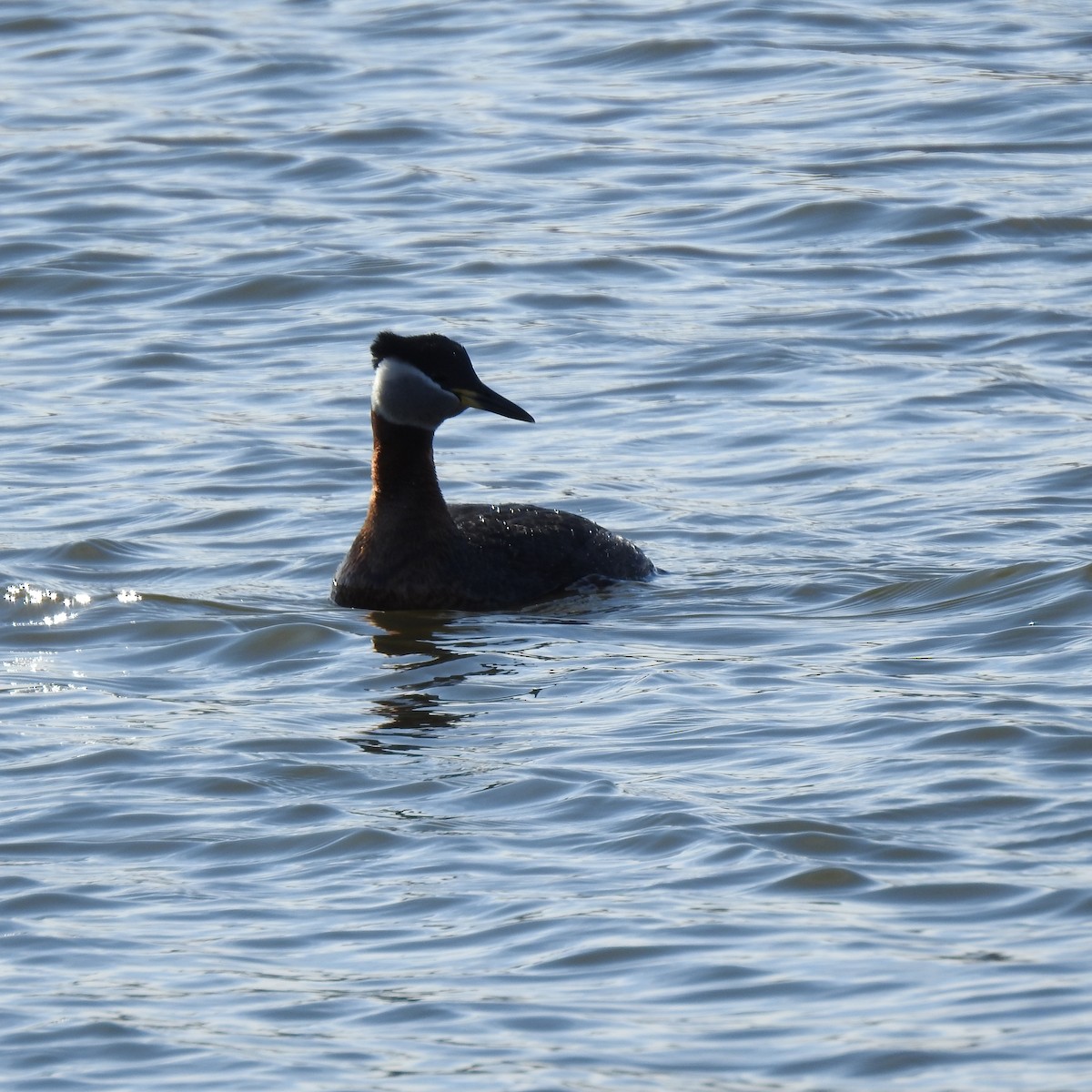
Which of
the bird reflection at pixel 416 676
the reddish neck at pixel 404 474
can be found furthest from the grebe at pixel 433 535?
the bird reflection at pixel 416 676

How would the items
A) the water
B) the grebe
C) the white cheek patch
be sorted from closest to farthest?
the water, the grebe, the white cheek patch

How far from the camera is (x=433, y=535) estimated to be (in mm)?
11602

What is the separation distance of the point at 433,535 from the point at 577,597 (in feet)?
2.50

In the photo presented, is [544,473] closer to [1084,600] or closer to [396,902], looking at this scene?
[1084,600]

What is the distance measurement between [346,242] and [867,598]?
30.0ft

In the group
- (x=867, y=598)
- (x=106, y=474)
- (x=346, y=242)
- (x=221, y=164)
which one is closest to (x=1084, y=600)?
(x=867, y=598)

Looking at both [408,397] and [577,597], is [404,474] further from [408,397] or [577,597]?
[577,597]

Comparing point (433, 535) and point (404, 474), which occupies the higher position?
point (404, 474)

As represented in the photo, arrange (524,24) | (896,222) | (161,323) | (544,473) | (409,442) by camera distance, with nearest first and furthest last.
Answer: (409,442) < (544,473) < (161,323) < (896,222) < (524,24)

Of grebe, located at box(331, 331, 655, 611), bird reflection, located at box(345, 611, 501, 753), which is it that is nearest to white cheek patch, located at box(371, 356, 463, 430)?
grebe, located at box(331, 331, 655, 611)

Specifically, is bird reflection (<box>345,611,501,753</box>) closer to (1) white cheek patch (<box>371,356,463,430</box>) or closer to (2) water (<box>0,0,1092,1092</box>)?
(2) water (<box>0,0,1092,1092</box>)

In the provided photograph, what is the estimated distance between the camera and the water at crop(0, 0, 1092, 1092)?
22.6 feet

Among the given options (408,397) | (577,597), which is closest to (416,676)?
(577,597)

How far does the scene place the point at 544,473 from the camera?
14.0 m
